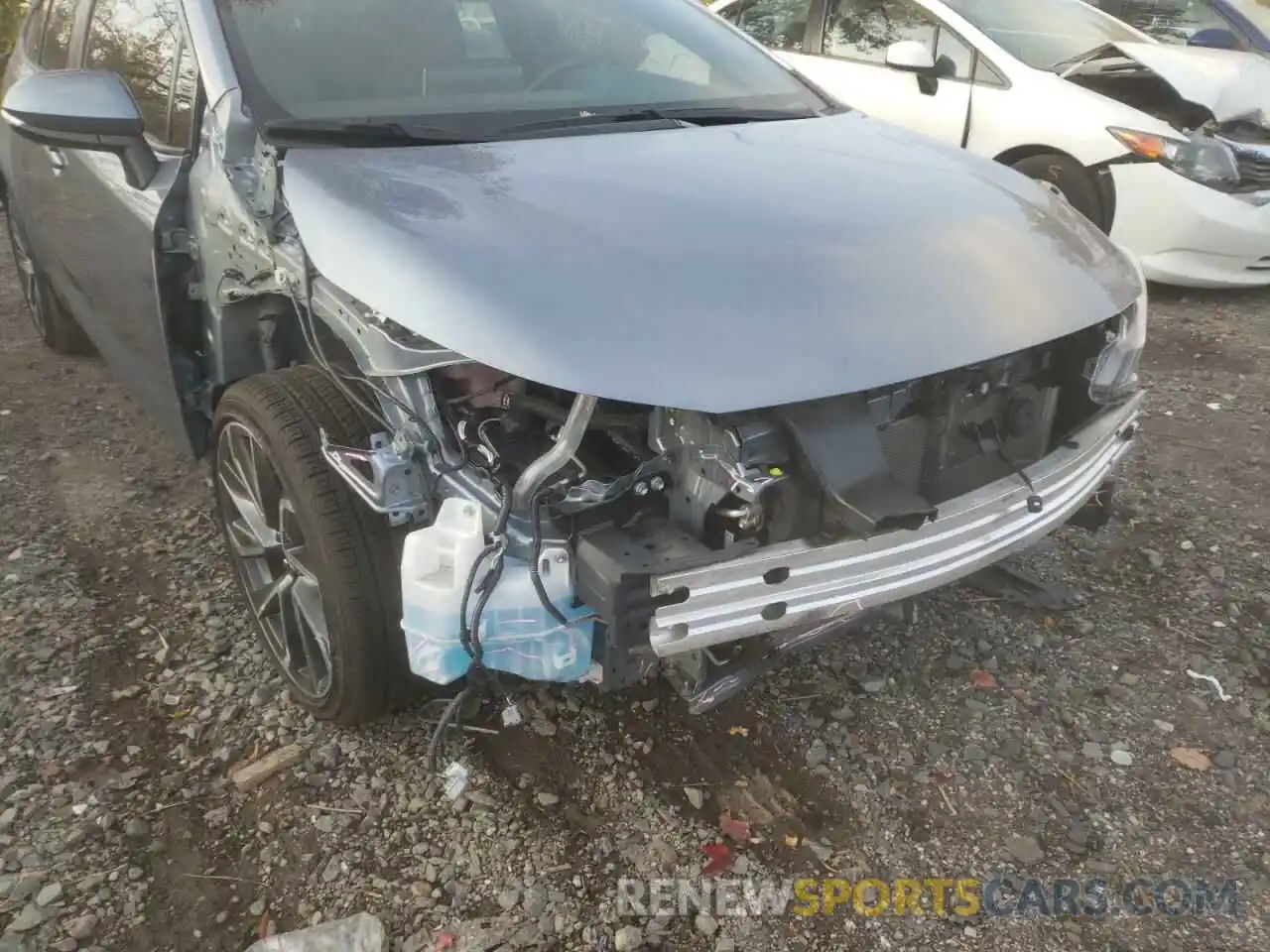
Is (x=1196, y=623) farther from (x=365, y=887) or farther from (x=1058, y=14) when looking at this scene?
(x=1058, y=14)

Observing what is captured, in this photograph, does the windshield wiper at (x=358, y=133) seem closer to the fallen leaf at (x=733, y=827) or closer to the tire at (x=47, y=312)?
the fallen leaf at (x=733, y=827)

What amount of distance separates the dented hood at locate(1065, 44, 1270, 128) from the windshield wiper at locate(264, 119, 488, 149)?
4.41m

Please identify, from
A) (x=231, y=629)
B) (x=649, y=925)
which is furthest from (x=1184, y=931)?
(x=231, y=629)

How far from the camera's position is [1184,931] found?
78.4 inches

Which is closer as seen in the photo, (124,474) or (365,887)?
(365,887)

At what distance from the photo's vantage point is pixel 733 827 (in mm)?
2201

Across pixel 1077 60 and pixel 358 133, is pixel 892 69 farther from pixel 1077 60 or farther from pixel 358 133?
pixel 358 133

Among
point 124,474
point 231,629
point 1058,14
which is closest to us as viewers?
point 231,629

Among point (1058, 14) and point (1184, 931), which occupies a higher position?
point (1058, 14)

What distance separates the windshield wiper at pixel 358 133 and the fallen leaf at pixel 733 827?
5.49 ft

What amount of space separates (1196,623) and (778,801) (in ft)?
4.93

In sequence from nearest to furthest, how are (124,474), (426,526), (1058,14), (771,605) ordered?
1. (771,605)
2. (426,526)
3. (124,474)
4. (1058,14)

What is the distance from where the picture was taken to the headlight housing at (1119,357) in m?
2.42

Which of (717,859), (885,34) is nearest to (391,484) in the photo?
(717,859)
